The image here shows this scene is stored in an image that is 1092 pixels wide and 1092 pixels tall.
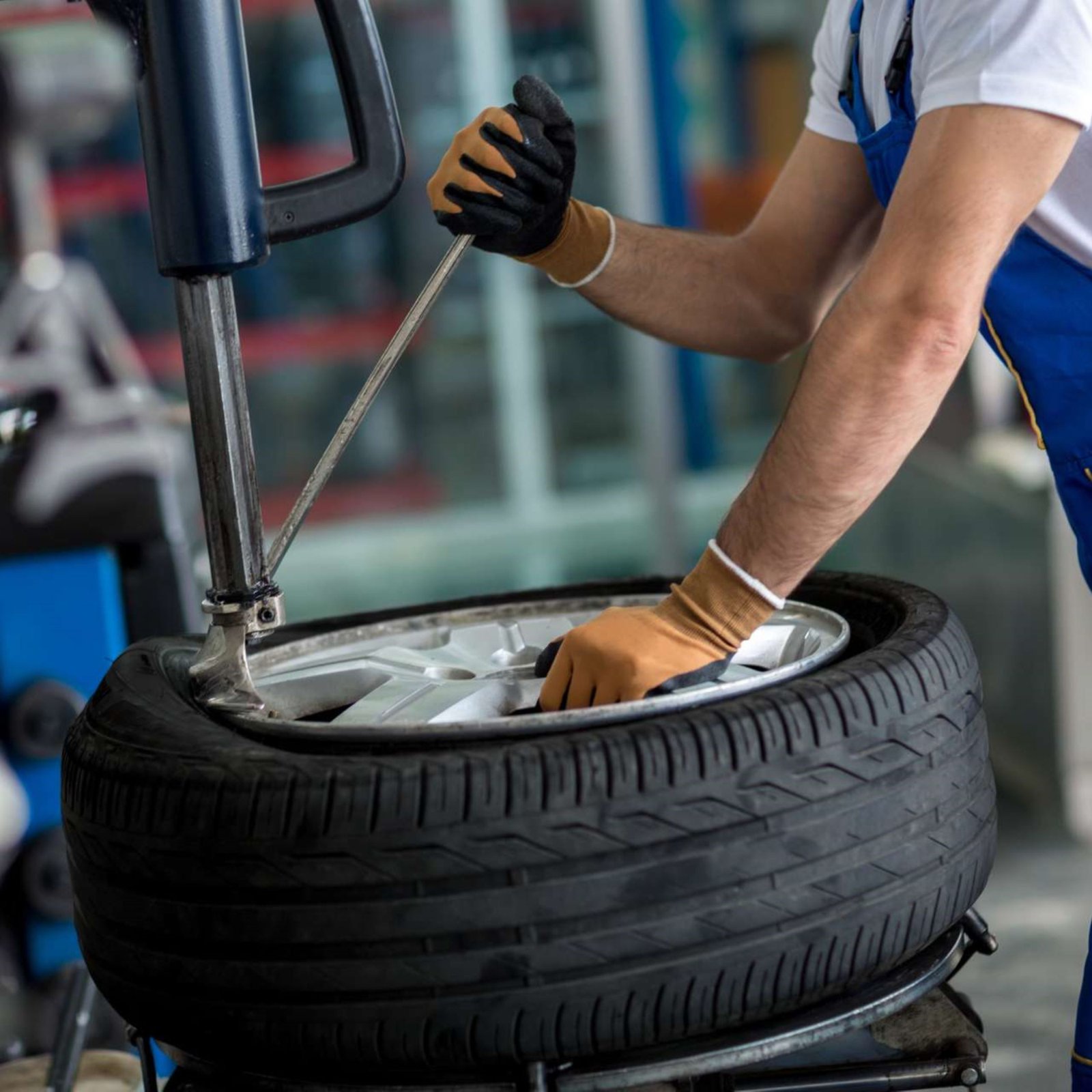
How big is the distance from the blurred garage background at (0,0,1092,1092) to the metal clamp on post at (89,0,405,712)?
329 centimetres

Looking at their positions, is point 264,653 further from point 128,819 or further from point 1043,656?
point 1043,656

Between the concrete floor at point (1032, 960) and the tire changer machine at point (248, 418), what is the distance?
104cm

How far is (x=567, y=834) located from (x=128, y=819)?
0.25 m

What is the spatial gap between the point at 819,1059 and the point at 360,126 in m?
0.64

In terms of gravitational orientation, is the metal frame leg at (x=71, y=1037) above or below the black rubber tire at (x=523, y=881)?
below

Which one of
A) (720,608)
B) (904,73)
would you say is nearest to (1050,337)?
(904,73)

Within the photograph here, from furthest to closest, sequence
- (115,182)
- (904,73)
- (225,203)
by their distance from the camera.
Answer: (115,182) < (904,73) < (225,203)

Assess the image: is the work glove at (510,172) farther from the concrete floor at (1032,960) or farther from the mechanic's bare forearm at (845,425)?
the concrete floor at (1032,960)

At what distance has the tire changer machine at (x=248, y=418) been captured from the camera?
77cm

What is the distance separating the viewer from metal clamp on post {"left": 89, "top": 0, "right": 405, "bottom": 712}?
31.3 inches

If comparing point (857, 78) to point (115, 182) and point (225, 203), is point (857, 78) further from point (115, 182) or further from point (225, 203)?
point (115, 182)

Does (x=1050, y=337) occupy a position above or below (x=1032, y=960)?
above

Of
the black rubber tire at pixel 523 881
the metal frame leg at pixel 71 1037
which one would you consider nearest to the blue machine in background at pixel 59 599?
the metal frame leg at pixel 71 1037

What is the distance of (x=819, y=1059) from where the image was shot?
87cm
